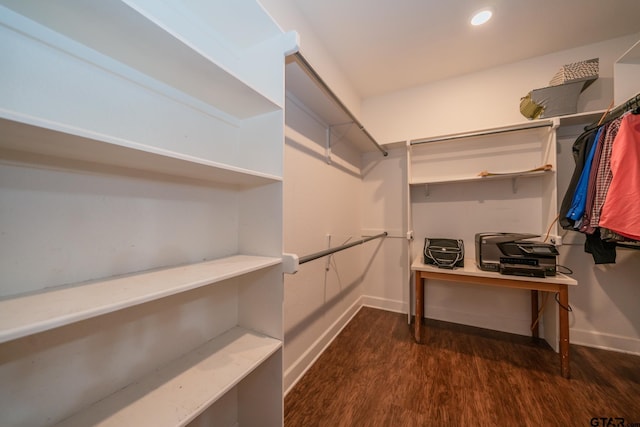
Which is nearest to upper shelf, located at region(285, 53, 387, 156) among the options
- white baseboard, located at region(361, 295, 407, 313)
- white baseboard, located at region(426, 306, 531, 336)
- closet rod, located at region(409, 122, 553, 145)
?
closet rod, located at region(409, 122, 553, 145)

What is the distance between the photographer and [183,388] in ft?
2.37

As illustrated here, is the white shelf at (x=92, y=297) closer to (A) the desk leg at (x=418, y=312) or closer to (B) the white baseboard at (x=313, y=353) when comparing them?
(B) the white baseboard at (x=313, y=353)

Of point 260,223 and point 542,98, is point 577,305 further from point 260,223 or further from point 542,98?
point 260,223

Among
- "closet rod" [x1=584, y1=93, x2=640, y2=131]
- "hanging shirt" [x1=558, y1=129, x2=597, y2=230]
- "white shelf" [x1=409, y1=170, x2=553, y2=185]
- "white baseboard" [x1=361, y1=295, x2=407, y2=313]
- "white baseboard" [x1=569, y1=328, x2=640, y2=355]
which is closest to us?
"closet rod" [x1=584, y1=93, x2=640, y2=131]

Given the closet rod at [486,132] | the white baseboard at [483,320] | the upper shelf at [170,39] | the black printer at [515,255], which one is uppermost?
the closet rod at [486,132]

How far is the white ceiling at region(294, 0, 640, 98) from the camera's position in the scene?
5.02 feet

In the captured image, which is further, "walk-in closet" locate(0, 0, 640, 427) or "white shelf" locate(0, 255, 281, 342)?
"walk-in closet" locate(0, 0, 640, 427)

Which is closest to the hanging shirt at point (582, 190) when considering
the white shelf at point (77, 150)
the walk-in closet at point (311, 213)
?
the walk-in closet at point (311, 213)

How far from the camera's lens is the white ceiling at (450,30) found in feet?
5.02

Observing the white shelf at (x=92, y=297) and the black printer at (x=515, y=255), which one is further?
the black printer at (x=515, y=255)

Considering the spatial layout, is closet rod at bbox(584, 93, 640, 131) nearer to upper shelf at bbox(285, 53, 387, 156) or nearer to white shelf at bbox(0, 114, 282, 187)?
upper shelf at bbox(285, 53, 387, 156)

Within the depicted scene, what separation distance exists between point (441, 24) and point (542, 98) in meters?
1.08

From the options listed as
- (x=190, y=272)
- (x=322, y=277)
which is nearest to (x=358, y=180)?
(x=322, y=277)

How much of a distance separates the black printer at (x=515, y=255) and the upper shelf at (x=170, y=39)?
6.50ft
